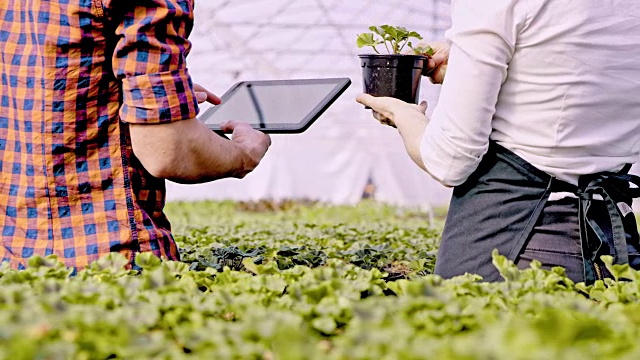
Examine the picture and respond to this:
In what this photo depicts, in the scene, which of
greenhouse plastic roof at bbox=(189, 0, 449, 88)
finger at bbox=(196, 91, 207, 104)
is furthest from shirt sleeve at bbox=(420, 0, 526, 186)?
greenhouse plastic roof at bbox=(189, 0, 449, 88)

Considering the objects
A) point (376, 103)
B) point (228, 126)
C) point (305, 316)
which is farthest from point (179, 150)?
point (305, 316)

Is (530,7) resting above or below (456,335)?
above

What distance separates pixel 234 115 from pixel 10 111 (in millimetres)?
765

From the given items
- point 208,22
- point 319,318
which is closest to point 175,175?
point 319,318

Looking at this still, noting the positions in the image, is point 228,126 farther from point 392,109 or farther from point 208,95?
point 392,109

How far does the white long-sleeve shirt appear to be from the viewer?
221 cm

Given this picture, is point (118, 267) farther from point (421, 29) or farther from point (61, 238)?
point (421, 29)

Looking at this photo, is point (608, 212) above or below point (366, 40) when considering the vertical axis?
below

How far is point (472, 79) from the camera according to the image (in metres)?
2.22

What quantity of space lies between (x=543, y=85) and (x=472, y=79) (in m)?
0.22

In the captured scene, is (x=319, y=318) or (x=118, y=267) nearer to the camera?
(x=319, y=318)

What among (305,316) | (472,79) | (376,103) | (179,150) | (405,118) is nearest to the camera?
(305,316)

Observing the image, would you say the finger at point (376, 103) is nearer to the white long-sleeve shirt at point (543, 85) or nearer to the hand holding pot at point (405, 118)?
the hand holding pot at point (405, 118)

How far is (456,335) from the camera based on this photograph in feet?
5.03
